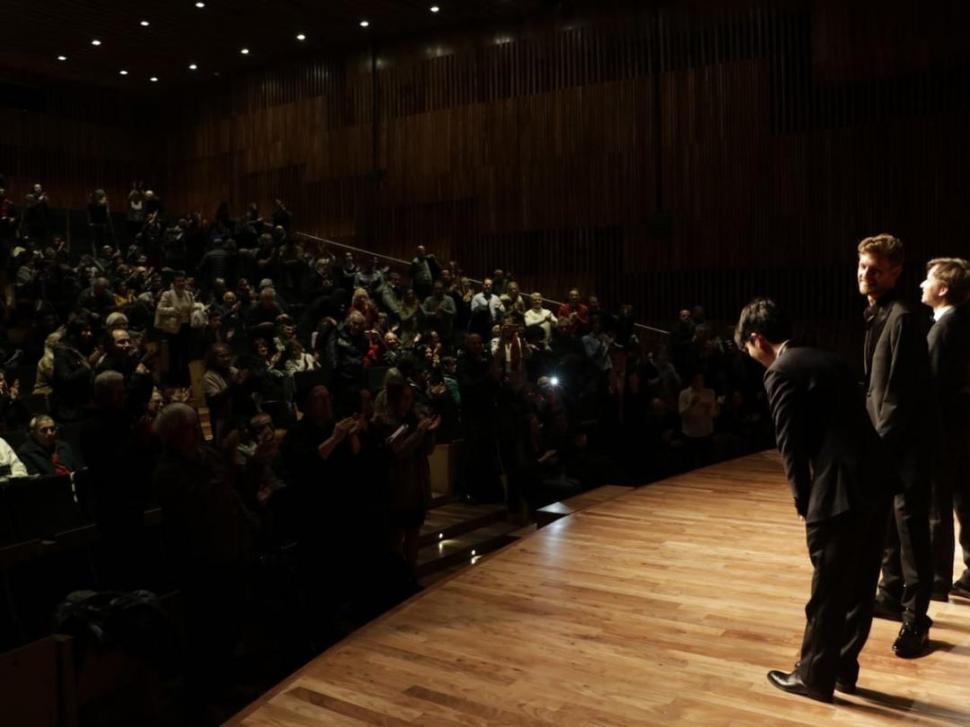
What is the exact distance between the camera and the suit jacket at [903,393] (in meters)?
2.63

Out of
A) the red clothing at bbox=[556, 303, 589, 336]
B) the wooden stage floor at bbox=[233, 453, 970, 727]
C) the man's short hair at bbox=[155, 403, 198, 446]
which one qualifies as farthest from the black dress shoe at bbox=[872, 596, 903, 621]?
the red clothing at bbox=[556, 303, 589, 336]

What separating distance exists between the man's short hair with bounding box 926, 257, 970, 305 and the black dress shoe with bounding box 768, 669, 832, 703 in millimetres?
1335

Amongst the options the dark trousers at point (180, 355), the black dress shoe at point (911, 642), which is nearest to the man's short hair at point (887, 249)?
the black dress shoe at point (911, 642)

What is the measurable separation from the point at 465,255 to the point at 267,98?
4537 mm

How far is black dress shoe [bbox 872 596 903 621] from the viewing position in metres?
2.98

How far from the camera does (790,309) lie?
10.2 metres

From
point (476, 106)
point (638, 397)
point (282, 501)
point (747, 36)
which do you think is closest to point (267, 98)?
point (476, 106)

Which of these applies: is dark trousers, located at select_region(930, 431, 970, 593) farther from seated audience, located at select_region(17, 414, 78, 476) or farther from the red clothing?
the red clothing

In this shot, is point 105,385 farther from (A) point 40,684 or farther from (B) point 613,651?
(B) point 613,651

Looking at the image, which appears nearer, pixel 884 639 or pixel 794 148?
pixel 884 639

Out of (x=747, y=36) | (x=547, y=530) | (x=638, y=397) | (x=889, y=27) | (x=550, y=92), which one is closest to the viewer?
(x=547, y=530)

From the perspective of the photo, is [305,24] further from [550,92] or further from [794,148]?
[794,148]

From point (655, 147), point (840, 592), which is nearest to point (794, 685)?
point (840, 592)

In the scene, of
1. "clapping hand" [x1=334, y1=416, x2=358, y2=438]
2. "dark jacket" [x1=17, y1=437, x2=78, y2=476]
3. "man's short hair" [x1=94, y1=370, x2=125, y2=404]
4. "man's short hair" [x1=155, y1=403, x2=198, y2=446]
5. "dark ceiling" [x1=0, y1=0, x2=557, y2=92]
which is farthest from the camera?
"dark ceiling" [x1=0, y1=0, x2=557, y2=92]
